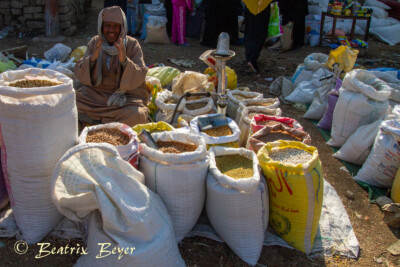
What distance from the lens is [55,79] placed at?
2.21 metres

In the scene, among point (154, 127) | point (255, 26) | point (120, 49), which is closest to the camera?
point (154, 127)

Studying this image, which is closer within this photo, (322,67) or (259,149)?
(259,149)

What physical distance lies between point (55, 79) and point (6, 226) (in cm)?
95

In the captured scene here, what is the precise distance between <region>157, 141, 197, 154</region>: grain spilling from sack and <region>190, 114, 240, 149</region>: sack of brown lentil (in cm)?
21

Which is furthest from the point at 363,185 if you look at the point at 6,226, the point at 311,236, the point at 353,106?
the point at 6,226

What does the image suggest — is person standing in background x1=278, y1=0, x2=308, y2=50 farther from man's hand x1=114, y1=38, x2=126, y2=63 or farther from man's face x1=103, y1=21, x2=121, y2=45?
man's hand x1=114, y1=38, x2=126, y2=63

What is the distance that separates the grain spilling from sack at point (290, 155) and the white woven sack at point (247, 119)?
2.13ft

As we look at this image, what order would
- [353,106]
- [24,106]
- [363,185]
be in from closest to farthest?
[24,106] < [363,185] < [353,106]

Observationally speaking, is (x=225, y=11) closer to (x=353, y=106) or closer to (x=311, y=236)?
(x=353, y=106)

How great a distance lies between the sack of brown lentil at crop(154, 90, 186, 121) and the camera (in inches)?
128

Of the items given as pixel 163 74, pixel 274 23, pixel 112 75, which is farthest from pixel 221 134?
pixel 274 23

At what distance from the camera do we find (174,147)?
88.0 inches

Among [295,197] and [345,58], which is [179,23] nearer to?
[345,58]

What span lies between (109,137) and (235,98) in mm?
1581
